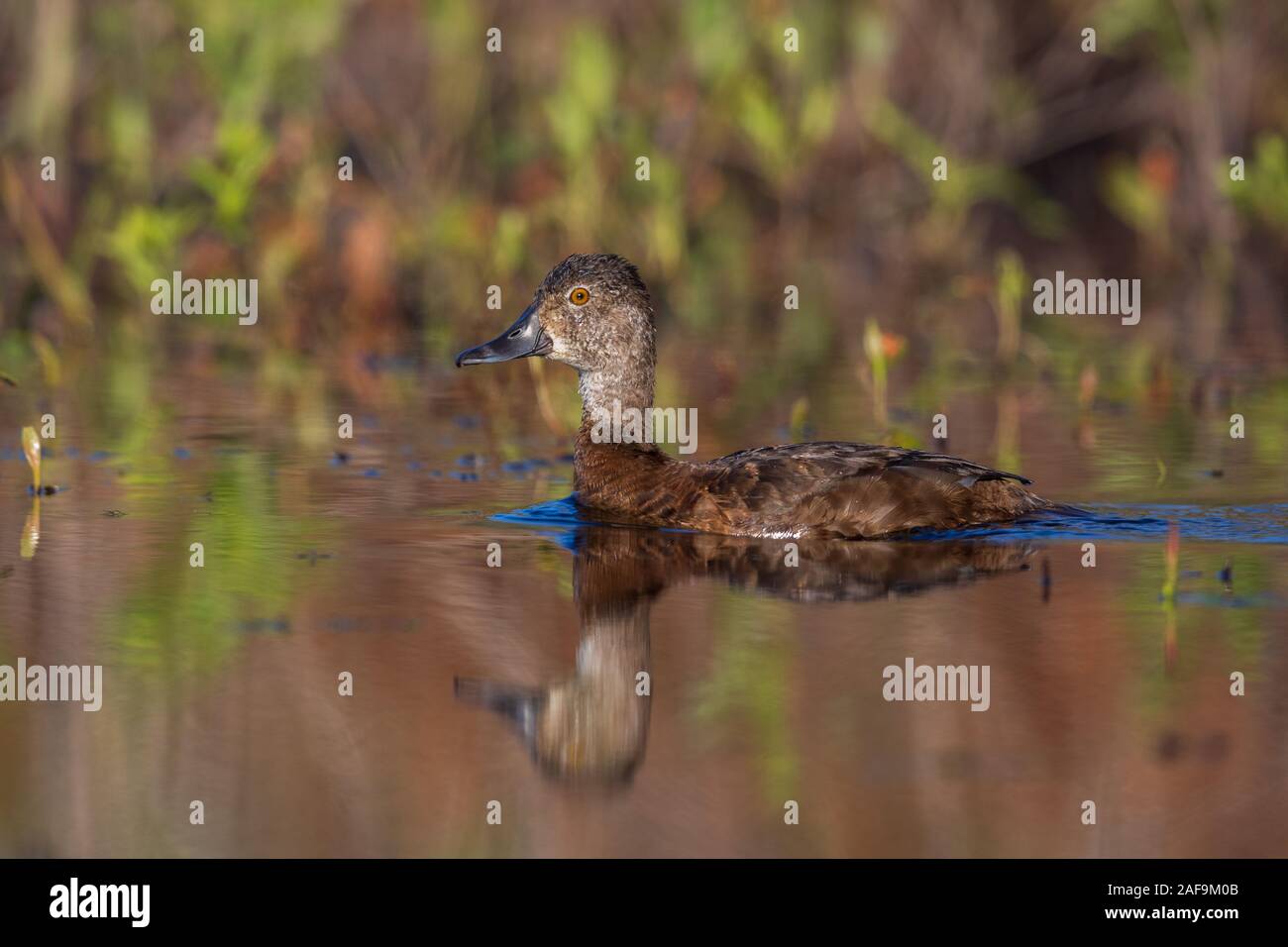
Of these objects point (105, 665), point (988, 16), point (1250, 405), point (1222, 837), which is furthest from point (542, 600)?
point (988, 16)

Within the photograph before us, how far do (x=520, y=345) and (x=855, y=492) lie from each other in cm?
198

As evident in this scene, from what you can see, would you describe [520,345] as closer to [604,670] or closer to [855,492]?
[855,492]

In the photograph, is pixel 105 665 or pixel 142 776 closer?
pixel 142 776

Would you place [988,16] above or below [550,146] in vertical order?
above

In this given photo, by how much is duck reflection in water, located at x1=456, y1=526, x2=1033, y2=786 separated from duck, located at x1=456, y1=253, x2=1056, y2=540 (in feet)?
0.36

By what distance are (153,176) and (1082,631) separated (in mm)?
12503

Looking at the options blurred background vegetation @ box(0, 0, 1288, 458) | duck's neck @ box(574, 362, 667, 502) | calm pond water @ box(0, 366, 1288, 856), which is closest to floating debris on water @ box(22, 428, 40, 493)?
calm pond water @ box(0, 366, 1288, 856)

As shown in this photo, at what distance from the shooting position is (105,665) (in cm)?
708

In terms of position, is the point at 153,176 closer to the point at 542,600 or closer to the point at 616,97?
the point at 616,97

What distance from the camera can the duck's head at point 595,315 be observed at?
10305 mm

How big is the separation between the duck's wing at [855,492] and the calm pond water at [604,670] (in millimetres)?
142

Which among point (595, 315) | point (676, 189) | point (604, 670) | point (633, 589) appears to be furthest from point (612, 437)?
point (676, 189)

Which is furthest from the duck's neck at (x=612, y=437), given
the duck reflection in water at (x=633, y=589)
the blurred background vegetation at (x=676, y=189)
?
the blurred background vegetation at (x=676, y=189)
